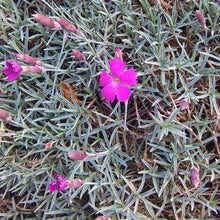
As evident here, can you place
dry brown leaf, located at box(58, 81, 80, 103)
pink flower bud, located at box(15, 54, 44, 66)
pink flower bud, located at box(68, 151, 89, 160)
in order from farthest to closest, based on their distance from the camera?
dry brown leaf, located at box(58, 81, 80, 103) < pink flower bud, located at box(15, 54, 44, 66) < pink flower bud, located at box(68, 151, 89, 160)

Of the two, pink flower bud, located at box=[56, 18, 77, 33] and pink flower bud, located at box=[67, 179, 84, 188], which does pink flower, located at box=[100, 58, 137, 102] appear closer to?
pink flower bud, located at box=[56, 18, 77, 33]

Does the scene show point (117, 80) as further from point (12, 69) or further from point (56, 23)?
point (12, 69)

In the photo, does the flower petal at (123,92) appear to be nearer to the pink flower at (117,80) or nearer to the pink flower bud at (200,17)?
the pink flower at (117,80)

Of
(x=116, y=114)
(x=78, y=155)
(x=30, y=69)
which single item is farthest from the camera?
(x=116, y=114)

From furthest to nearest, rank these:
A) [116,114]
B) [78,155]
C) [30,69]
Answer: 1. [116,114]
2. [30,69]
3. [78,155]

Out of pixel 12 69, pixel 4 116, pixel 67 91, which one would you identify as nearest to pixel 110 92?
pixel 67 91

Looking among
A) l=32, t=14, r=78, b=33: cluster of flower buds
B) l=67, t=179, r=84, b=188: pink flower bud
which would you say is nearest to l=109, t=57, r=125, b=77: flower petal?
l=32, t=14, r=78, b=33: cluster of flower buds

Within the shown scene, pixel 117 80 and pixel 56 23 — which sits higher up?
pixel 56 23

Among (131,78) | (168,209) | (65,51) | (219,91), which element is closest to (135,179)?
(168,209)
